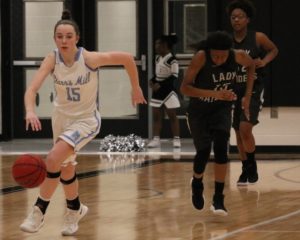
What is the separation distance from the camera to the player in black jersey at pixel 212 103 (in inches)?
337

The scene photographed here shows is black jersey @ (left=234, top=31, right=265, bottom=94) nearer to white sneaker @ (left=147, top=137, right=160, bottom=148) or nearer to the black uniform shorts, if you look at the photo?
the black uniform shorts

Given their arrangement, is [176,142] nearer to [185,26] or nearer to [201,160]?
[185,26]

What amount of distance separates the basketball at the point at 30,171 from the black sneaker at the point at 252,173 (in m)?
3.91

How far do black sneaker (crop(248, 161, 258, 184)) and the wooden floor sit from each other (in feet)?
0.28

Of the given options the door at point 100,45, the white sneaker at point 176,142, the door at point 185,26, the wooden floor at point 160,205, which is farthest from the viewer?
the door at point 100,45

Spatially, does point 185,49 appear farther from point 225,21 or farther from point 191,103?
point 191,103

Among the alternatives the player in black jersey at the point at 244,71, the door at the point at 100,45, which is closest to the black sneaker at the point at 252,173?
the player in black jersey at the point at 244,71

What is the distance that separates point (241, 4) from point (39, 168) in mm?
3621

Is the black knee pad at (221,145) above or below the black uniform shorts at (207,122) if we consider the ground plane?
below

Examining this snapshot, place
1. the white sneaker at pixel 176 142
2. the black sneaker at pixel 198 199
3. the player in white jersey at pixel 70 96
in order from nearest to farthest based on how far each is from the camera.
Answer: the player in white jersey at pixel 70 96, the black sneaker at pixel 198 199, the white sneaker at pixel 176 142

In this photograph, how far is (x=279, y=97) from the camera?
48.8ft

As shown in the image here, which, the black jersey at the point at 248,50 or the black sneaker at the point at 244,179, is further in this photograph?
the black sneaker at the point at 244,179

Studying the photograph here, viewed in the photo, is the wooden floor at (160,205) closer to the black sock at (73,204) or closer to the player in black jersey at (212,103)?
the black sock at (73,204)

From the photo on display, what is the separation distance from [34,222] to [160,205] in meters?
2.20
